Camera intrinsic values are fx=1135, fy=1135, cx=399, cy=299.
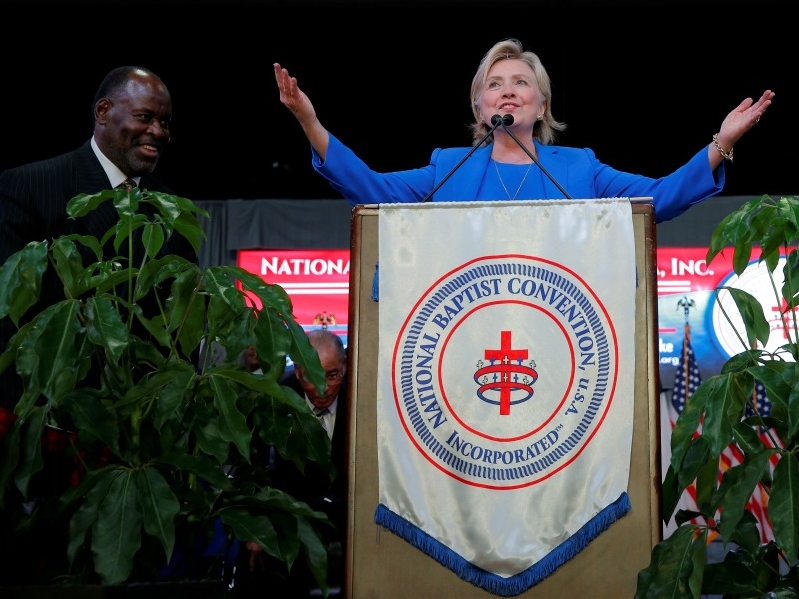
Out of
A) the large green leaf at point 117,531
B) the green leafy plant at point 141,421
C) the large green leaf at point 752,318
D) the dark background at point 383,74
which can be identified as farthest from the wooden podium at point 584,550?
the dark background at point 383,74

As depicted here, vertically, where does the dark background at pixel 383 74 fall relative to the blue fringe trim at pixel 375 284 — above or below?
above

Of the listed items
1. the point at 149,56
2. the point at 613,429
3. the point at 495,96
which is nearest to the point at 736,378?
the point at 613,429

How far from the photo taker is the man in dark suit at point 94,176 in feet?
9.32

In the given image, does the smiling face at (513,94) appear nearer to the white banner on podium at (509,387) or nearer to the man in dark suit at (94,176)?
the white banner on podium at (509,387)

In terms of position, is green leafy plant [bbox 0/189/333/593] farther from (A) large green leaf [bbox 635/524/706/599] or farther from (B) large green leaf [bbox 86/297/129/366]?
(A) large green leaf [bbox 635/524/706/599]

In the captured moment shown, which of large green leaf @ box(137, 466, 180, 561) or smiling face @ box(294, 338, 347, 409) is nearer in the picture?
large green leaf @ box(137, 466, 180, 561)

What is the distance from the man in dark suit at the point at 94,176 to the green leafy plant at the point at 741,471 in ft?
4.60

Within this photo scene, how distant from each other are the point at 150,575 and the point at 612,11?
433cm

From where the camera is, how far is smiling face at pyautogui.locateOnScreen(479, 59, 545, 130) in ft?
8.92

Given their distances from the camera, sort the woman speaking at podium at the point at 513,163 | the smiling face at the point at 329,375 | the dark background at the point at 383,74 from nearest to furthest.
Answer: the woman speaking at podium at the point at 513,163, the smiling face at the point at 329,375, the dark background at the point at 383,74

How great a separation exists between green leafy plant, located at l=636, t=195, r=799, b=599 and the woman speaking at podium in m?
0.17

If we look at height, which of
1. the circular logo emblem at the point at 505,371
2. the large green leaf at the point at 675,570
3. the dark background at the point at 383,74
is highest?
the dark background at the point at 383,74

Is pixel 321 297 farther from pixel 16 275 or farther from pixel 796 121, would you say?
pixel 16 275

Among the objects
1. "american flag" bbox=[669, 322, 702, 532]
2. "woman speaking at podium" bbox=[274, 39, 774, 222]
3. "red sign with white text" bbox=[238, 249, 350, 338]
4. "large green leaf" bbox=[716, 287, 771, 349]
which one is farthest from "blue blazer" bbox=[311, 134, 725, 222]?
"red sign with white text" bbox=[238, 249, 350, 338]
